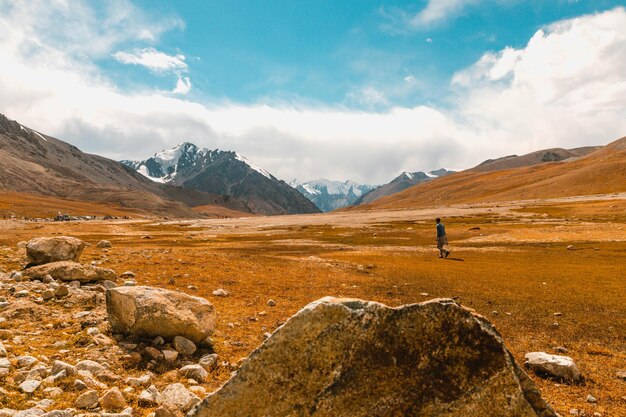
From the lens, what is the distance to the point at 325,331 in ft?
18.7

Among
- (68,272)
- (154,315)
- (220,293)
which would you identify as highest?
(68,272)

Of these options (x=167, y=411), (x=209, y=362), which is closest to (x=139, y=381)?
(x=209, y=362)

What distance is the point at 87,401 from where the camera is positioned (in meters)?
7.64

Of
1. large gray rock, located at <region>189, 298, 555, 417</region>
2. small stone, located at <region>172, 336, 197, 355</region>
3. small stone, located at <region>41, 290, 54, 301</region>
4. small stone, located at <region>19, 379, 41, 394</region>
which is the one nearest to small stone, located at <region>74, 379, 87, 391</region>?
small stone, located at <region>19, 379, 41, 394</region>

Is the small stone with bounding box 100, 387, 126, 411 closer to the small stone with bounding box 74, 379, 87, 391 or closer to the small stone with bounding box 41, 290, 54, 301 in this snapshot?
the small stone with bounding box 74, 379, 87, 391

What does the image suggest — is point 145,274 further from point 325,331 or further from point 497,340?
point 497,340

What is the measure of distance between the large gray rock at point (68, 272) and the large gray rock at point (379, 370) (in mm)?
16581

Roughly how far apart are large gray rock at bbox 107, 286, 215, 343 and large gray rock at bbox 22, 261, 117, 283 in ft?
26.3

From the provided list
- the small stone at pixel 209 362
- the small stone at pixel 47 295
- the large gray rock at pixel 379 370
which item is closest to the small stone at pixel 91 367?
the small stone at pixel 209 362

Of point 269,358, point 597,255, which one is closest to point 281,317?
point 269,358

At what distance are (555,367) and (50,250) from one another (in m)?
25.5

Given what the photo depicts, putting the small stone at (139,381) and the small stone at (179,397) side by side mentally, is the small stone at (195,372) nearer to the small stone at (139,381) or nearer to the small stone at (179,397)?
the small stone at (139,381)

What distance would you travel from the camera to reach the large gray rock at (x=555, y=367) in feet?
34.6

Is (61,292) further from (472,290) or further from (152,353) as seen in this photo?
(472,290)
